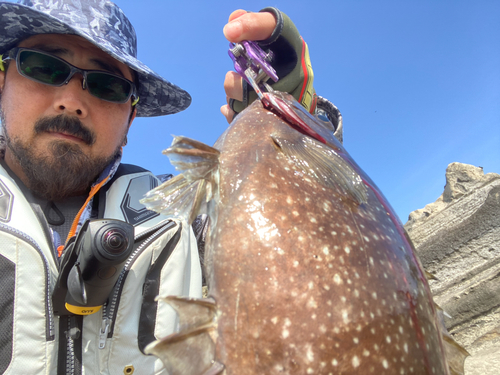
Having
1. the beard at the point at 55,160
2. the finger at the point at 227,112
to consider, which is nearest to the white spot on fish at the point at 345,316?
the finger at the point at 227,112

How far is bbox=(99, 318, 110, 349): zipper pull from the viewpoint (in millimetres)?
1824

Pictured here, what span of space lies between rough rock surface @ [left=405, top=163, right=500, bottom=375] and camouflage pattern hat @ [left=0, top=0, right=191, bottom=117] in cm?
757

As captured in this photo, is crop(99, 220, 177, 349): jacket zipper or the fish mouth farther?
crop(99, 220, 177, 349): jacket zipper

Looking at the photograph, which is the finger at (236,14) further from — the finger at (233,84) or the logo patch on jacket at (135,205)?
the logo patch on jacket at (135,205)

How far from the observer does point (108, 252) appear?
51.6 inches

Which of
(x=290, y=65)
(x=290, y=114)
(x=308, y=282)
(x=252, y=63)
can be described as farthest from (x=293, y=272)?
(x=290, y=65)

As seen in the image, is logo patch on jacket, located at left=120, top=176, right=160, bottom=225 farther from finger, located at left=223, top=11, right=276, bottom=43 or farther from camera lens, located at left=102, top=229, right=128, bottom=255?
finger, located at left=223, top=11, right=276, bottom=43

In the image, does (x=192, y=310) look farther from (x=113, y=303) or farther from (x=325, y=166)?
(x=113, y=303)

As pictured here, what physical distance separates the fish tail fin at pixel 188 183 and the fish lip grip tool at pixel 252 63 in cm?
65

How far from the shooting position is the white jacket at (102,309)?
161 cm

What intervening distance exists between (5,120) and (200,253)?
1.78 metres

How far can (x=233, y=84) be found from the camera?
210 cm

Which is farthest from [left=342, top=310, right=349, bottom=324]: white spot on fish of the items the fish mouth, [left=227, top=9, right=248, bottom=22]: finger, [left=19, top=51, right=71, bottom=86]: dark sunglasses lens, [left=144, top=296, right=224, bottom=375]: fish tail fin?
[left=19, top=51, right=71, bottom=86]: dark sunglasses lens

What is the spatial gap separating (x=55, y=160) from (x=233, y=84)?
143 cm
